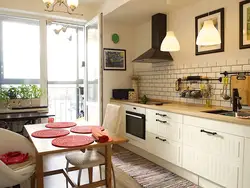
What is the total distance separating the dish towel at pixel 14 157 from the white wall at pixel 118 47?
2.09 metres

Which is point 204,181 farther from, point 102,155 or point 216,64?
point 216,64

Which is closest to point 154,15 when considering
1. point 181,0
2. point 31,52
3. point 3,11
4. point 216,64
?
point 181,0

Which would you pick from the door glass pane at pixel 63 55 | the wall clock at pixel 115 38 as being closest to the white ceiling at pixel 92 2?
the wall clock at pixel 115 38

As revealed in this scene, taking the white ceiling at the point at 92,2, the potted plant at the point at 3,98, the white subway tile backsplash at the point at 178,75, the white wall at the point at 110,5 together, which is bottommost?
the potted plant at the point at 3,98

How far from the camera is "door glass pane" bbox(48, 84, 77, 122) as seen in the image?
497 centimetres

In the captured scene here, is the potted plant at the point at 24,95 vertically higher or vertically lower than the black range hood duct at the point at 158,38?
lower

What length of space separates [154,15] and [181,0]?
2.17 ft

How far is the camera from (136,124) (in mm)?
3406

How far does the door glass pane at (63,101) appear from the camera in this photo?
4.97 meters

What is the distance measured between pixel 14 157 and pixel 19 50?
7.79 feet

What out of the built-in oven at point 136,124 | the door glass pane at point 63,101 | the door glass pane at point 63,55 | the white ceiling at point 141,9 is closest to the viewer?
the white ceiling at point 141,9

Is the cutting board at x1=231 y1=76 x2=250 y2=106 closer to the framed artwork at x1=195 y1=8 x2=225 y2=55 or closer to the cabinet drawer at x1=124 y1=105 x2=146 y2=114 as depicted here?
the framed artwork at x1=195 y1=8 x2=225 y2=55

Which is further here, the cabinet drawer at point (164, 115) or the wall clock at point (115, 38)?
the wall clock at point (115, 38)

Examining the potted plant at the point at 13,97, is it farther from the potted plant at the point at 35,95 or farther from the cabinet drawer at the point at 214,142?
the cabinet drawer at the point at 214,142
